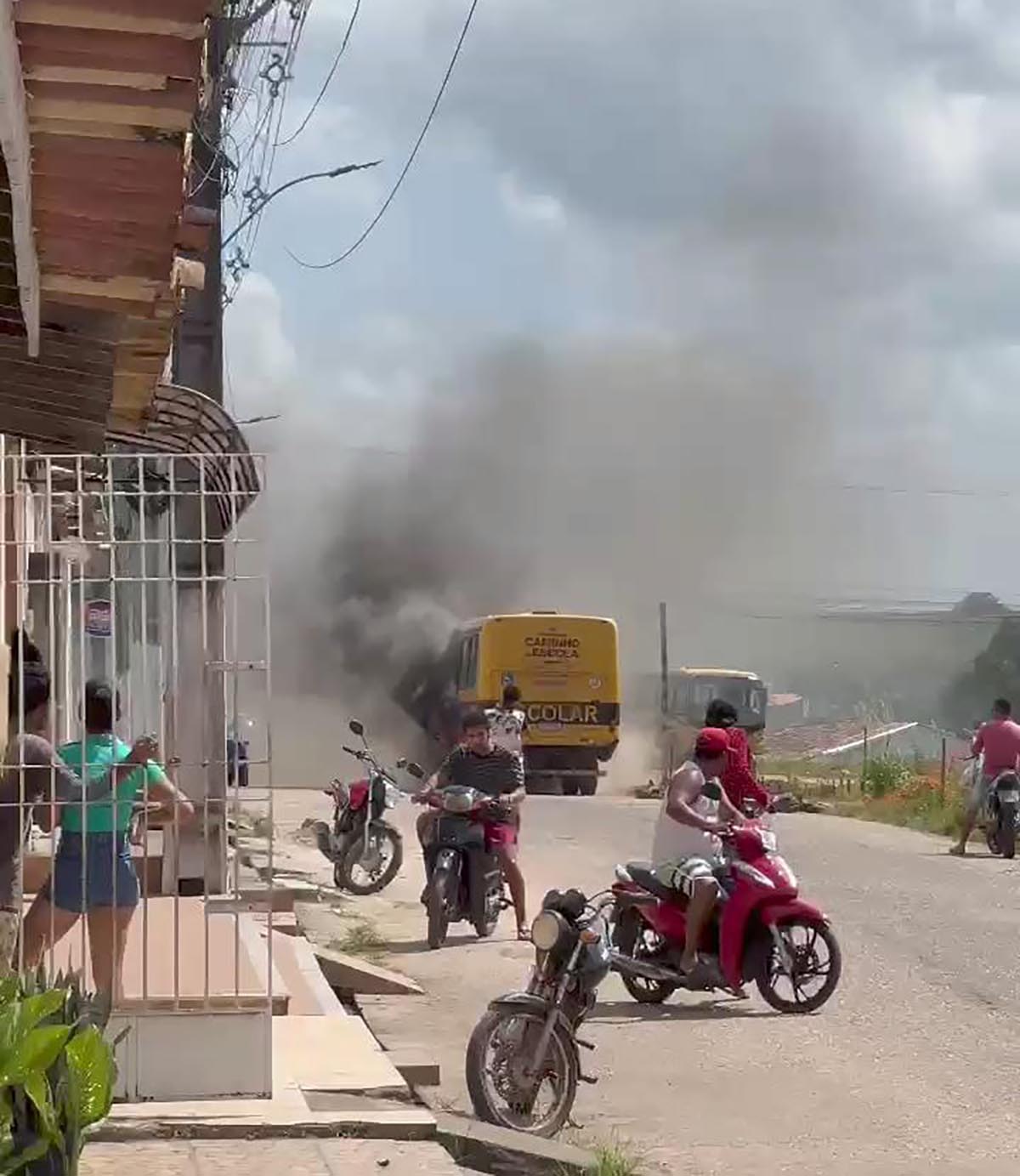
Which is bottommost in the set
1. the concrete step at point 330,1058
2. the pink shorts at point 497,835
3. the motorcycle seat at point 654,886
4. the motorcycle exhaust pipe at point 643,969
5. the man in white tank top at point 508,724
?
the concrete step at point 330,1058

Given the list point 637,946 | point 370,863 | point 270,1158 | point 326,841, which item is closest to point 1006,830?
point 370,863

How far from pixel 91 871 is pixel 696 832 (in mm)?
3770

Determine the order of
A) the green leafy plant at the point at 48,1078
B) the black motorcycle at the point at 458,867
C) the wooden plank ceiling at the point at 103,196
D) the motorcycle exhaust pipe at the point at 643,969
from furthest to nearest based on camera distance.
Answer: the black motorcycle at the point at 458,867 → the motorcycle exhaust pipe at the point at 643,969 → the green leafy plant at the point at 48,1078 → the wooden plank ceiling at the point at 103,196

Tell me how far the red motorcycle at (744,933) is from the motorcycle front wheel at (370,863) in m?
5.42

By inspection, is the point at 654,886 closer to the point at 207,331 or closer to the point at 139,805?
the point at 139,805

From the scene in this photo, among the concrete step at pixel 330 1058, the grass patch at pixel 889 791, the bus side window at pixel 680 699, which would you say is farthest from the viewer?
the bus side window at pixel 680 699

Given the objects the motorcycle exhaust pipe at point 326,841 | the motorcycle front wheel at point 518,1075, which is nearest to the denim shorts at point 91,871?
the motorcycle front wheel at point 518,1075

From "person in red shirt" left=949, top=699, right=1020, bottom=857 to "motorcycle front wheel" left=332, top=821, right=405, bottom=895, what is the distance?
6.03 m

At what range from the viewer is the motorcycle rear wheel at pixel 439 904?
1175 centimetres

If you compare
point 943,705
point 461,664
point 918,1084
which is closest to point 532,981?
point 918,1084

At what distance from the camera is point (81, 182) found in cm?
460

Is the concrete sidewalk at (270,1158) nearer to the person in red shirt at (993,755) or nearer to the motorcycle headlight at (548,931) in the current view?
the motorcycle headlight at (548,931)

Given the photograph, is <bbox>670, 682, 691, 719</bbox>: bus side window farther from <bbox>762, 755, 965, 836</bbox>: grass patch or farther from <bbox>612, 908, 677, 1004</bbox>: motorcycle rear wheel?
<bbox>612, 908, 677, 1004</bbox>: motorcycle rear wheel

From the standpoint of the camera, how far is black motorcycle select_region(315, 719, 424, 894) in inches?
587
